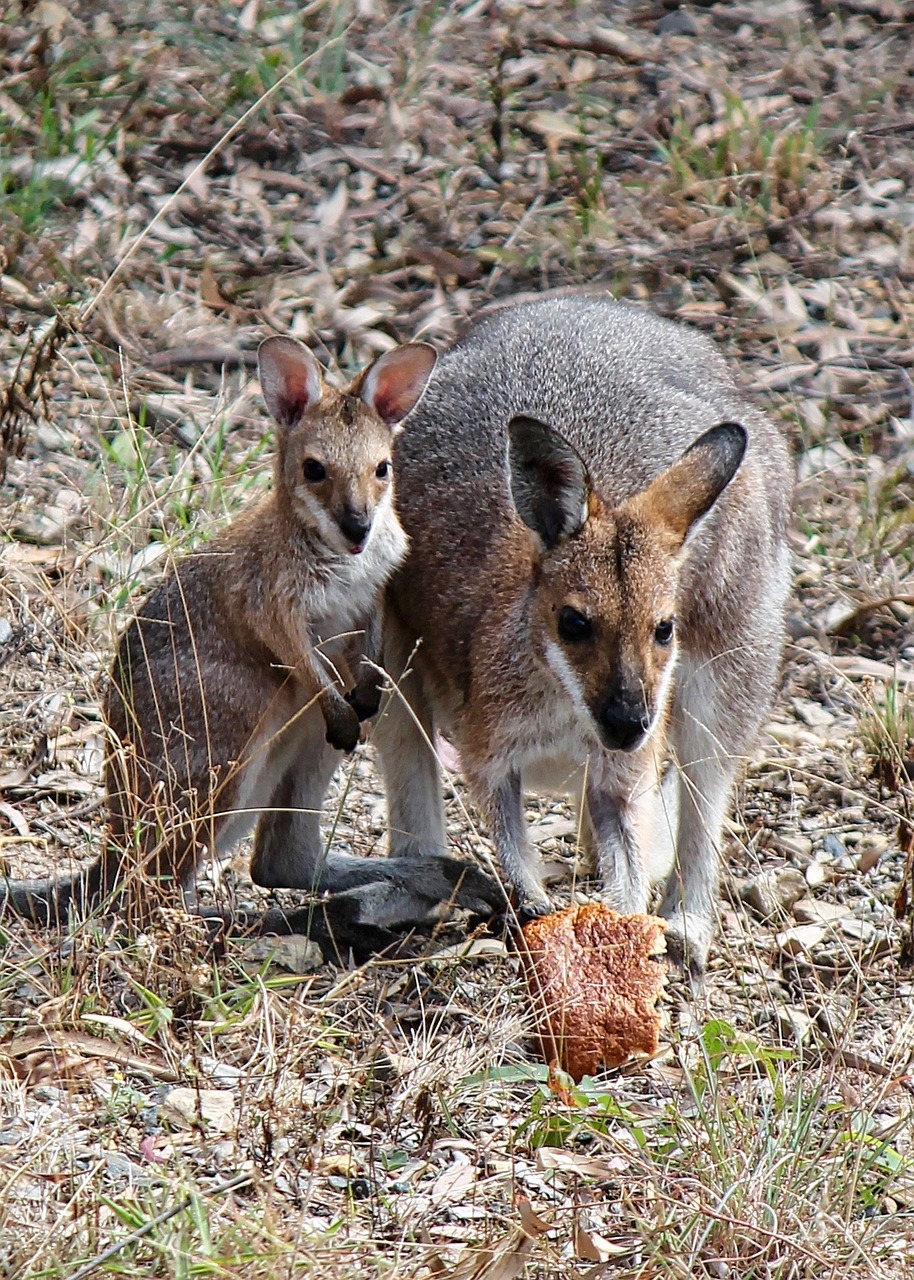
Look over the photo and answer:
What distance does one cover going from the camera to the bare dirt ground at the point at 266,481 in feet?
9.66

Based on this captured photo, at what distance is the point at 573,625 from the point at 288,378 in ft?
3.06

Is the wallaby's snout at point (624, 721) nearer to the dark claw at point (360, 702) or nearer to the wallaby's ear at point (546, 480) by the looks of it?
the wallaby's ear at point (546, 480)

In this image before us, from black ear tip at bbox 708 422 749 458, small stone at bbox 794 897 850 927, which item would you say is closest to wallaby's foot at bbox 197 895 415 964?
small stone at bbox 794 897 850 927

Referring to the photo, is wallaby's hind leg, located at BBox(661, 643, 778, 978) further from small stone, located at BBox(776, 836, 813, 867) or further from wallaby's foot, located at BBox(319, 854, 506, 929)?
wallaby's foot, located at BBox(319, 854, 506, 929)

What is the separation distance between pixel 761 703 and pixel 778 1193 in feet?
5.99

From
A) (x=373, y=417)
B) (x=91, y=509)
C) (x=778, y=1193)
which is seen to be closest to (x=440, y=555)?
(x=373, y=417)

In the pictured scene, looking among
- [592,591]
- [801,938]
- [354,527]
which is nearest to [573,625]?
[592,591]

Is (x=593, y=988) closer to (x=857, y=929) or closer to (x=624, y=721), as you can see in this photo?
(x=624, y=721)

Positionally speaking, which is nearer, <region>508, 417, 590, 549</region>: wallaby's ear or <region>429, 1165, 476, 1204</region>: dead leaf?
<region>429, 1165, 476, 1204</region>: dead leaf

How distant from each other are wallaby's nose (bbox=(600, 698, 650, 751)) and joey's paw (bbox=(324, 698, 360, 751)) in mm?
649

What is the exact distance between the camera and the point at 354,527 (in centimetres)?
396

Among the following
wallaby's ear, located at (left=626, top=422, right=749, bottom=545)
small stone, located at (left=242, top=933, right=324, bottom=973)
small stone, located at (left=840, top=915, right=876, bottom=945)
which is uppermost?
wallaby's ear, located at (left=626, top=422, right=749, bottom=545)

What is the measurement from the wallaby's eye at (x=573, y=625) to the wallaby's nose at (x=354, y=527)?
1.58ft

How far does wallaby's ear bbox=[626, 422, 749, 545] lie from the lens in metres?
3.94
